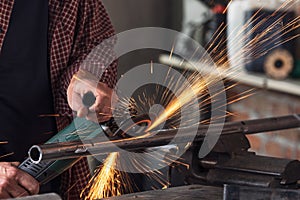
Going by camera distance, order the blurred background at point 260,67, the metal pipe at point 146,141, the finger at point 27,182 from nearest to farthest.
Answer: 1. the metal pipe at point 146,141
2. the finger at point 27,182
3. the blurred background at point 260,67

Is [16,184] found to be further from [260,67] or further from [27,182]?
[260,67]

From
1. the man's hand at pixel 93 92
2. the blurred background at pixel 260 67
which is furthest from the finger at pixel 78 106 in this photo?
the blurred background at pixel 260 67

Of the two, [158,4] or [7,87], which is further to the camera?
[158,4]

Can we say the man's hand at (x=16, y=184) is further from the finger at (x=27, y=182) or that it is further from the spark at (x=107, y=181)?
the spark at (x=107, y=181)

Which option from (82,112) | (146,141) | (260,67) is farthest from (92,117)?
(260,67)

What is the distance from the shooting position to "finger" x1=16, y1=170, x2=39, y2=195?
1.27 meters

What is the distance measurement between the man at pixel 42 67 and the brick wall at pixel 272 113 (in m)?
1.43

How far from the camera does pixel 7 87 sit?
1569mm

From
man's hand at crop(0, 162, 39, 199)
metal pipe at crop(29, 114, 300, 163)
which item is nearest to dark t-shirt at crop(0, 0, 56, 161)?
man's hand at crop(0, 162, 39, 199)

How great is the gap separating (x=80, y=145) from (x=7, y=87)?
17.0 inches

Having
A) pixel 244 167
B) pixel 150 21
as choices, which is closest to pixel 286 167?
pixel 244 167

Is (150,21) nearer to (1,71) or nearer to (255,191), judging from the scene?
(1,71)

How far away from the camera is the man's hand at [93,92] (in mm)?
1408

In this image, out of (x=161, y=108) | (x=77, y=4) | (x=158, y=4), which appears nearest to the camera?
(x=161, y=108)
